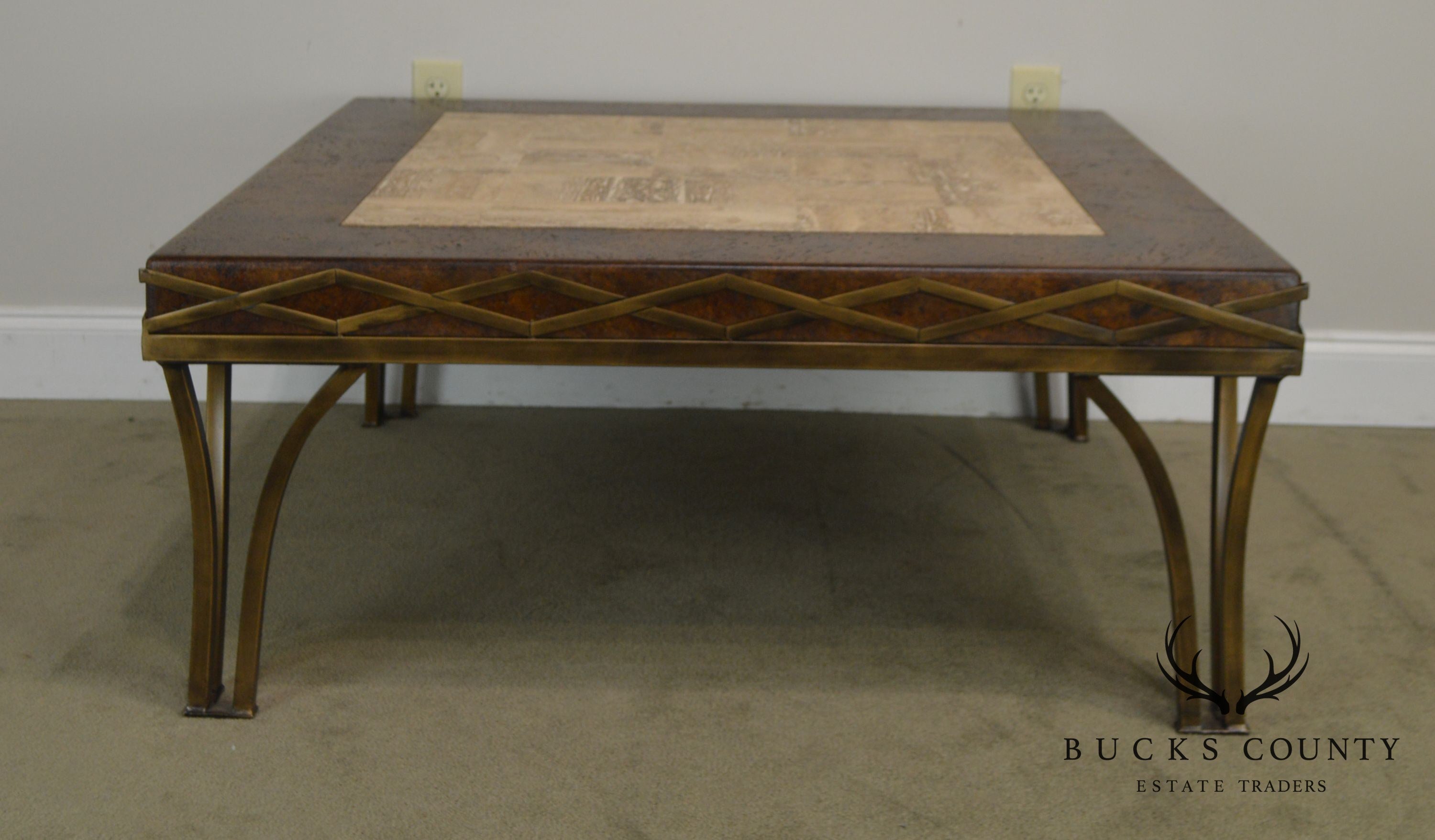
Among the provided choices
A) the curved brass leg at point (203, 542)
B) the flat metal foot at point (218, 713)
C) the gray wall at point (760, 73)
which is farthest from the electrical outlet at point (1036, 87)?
the flat metal foot at point (218, 713)

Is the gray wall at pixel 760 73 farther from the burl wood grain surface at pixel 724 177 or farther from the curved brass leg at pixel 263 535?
the curved brass leg at pixel 263 535

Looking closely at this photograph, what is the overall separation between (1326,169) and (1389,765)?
3.65ft

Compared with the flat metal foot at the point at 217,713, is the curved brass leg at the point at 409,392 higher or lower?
higher

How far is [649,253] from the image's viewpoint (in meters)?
1.24

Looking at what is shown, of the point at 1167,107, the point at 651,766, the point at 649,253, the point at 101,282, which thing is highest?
the point at 1167,107

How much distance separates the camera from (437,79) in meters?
2.07

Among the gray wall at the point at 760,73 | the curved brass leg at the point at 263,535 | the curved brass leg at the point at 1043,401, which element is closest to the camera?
the curved brass leg at the point at 263,535

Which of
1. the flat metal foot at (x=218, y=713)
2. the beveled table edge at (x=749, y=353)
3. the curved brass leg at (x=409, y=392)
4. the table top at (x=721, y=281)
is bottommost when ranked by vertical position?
the flat metal foot at (x=218, y=713)

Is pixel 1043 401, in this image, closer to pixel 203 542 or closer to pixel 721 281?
pixel 721 281

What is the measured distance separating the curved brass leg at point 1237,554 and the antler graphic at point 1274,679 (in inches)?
0.6

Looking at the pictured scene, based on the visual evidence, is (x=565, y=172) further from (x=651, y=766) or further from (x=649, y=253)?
(x=651, y=766)

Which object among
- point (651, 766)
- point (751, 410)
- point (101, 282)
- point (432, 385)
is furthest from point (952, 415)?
point (101, 282)

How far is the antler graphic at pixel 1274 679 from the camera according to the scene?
4.67 ft

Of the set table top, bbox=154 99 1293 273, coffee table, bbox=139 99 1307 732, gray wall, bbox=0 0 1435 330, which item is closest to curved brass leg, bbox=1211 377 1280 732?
coffee table, bbox=139 99 1307 732
